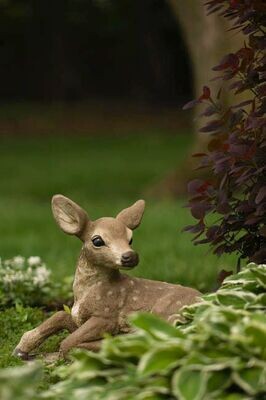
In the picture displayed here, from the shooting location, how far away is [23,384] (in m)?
4.01

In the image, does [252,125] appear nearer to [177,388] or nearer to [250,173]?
[250,173]

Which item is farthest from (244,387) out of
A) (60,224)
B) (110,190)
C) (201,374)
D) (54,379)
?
(110,190)

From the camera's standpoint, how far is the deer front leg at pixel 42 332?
6.15 m

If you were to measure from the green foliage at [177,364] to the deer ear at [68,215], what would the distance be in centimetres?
137

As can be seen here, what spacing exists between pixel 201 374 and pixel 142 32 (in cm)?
2787

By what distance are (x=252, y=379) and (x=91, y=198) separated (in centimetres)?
1476

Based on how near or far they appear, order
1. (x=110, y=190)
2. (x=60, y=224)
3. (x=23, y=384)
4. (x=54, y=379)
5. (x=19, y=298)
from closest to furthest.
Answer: (x=23, y=384)
(x=54, y=379)
(x=60, y=224)
(x=19, y=298)
(x=110, y=190)

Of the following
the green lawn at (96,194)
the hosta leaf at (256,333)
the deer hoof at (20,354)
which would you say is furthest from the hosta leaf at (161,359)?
the green lawn at (96,194)

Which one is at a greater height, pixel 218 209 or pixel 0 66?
pixel 0 66

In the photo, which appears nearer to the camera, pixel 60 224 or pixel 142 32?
pixel 60 224

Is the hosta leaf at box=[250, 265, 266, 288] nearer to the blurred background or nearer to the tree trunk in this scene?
the tree trunk

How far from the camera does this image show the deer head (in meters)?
5.95

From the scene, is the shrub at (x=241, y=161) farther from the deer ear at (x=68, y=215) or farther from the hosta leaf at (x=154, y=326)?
the hosta leaf at (x=154, y=326)

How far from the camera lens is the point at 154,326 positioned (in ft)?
15.8
